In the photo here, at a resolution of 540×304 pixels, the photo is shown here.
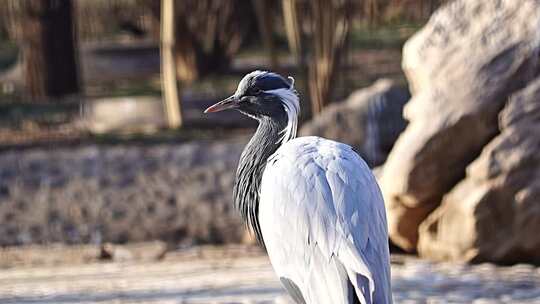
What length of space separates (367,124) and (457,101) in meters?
2.47

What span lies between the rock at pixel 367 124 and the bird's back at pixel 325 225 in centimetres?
488

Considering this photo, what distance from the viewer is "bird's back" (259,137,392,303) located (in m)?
4.82

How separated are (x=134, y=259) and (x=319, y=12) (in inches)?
131

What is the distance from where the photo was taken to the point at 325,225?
496 centimetres

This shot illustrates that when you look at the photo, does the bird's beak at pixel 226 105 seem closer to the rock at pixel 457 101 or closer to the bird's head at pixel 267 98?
the bird's head at pixel 267 98

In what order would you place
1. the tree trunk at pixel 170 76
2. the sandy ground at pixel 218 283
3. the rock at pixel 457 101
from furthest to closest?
1. the tree trunk at pixel 170 76
2. the rock at pixel 457 101
3. the sandy ground at pixel 218 283

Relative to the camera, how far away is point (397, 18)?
1727cm

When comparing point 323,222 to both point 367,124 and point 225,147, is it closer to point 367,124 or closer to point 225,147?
point 367,124

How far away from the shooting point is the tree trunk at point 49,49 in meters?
15.1

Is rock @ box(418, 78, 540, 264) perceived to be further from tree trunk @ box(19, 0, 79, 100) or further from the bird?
tree trunk @ box(19, 0, 79, 100)

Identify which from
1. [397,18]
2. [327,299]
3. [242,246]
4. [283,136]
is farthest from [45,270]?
[397,18]

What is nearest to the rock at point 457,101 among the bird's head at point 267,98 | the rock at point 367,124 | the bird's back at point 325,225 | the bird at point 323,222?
the rock at point 367,124

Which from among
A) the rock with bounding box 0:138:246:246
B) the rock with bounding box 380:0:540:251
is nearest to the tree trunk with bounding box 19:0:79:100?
the rock with bounding box 0:138:246:246

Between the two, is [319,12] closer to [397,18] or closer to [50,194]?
[50,194]
